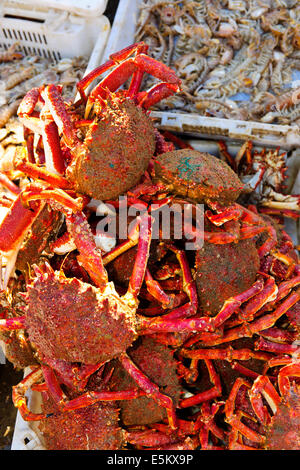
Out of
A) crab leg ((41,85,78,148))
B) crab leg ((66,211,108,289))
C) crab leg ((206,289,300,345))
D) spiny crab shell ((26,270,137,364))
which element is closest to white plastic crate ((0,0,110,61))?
crab leg ((41,85,78,148))

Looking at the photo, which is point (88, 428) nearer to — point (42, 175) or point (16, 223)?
point (16, 223)

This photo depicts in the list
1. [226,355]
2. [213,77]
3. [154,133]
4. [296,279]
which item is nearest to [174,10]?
[213,77]

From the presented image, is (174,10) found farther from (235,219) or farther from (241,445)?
(241,445)

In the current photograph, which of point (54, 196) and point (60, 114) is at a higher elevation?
point (60, 114)

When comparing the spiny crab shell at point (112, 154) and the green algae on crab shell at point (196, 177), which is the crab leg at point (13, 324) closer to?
the spiny crab shell at point (112, 154)

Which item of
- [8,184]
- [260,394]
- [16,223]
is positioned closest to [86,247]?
[16,223]

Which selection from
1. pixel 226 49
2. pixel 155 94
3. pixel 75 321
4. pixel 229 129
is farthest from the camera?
pixel 226 49

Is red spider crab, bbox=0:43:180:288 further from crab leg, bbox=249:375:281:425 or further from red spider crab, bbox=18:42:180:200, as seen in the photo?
crab leg, bbox=249:375:281:425
